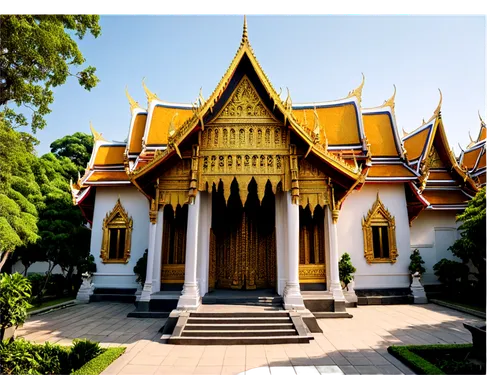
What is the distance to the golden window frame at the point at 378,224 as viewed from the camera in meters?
10.6

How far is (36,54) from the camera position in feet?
20.7

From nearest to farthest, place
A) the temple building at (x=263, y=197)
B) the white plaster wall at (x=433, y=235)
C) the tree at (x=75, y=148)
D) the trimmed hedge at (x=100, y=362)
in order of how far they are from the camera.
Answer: the trimmed hedge at (x=100, y=362)
the temple building at (x=263, y=197)
the white plaster wall at (x=433, y=235)
the tree at (x=75, y=148)

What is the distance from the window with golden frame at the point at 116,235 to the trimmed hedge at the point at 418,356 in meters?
8.85

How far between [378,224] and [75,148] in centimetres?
2080

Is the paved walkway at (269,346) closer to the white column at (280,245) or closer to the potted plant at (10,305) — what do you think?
the potted plant at (10,305)

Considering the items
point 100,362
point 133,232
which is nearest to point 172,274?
point 133,232

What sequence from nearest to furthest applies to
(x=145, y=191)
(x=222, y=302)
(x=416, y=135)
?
(x=222, y=302) < (x=145, y=191) < (x=416, y=135)

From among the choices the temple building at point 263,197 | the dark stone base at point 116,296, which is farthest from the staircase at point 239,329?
the dark stone base at point 116,296

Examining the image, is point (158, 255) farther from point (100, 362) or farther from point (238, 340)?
point (100, 362)

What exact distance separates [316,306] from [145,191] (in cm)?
536

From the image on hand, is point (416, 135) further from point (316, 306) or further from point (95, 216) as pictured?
point (95, 216)

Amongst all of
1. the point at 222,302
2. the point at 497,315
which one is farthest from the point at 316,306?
the point at 497,315
